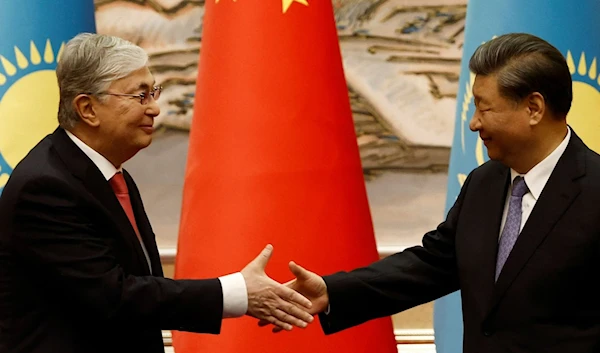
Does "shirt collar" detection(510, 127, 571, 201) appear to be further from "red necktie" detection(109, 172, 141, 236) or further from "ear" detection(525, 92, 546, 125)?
"red necktie" detection(109, 172, 141, 236)

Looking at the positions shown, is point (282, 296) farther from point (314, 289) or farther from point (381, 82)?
point (381, 82)

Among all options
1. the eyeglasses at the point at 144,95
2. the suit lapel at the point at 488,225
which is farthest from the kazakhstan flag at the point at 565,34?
the eyeglasses at the point at 144,95

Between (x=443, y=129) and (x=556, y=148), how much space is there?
1.55 metres

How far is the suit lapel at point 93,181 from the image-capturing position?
165cm

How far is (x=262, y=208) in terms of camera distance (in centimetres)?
223

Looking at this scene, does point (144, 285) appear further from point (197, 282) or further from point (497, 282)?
point (497, 282)

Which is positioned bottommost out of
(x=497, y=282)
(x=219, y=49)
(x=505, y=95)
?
(x=497, y=282)

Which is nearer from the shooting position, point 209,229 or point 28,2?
point 209,229

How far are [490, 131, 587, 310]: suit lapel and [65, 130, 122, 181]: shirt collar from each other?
797mm

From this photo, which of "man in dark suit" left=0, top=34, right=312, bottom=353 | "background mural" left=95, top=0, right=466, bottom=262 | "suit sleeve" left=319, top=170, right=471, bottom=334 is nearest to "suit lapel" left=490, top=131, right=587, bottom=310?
"suit sleeve" left=319, top=170, right=471, bottom=334

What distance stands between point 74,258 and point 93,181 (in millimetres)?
160

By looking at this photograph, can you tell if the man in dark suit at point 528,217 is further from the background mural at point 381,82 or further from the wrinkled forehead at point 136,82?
the background mural at point 381,82

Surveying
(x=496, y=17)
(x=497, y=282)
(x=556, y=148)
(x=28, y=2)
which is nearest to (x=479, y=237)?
(x=497, y=282)

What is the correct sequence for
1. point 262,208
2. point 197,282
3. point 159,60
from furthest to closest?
point 159,60 → point 262,208 → point 197,282
